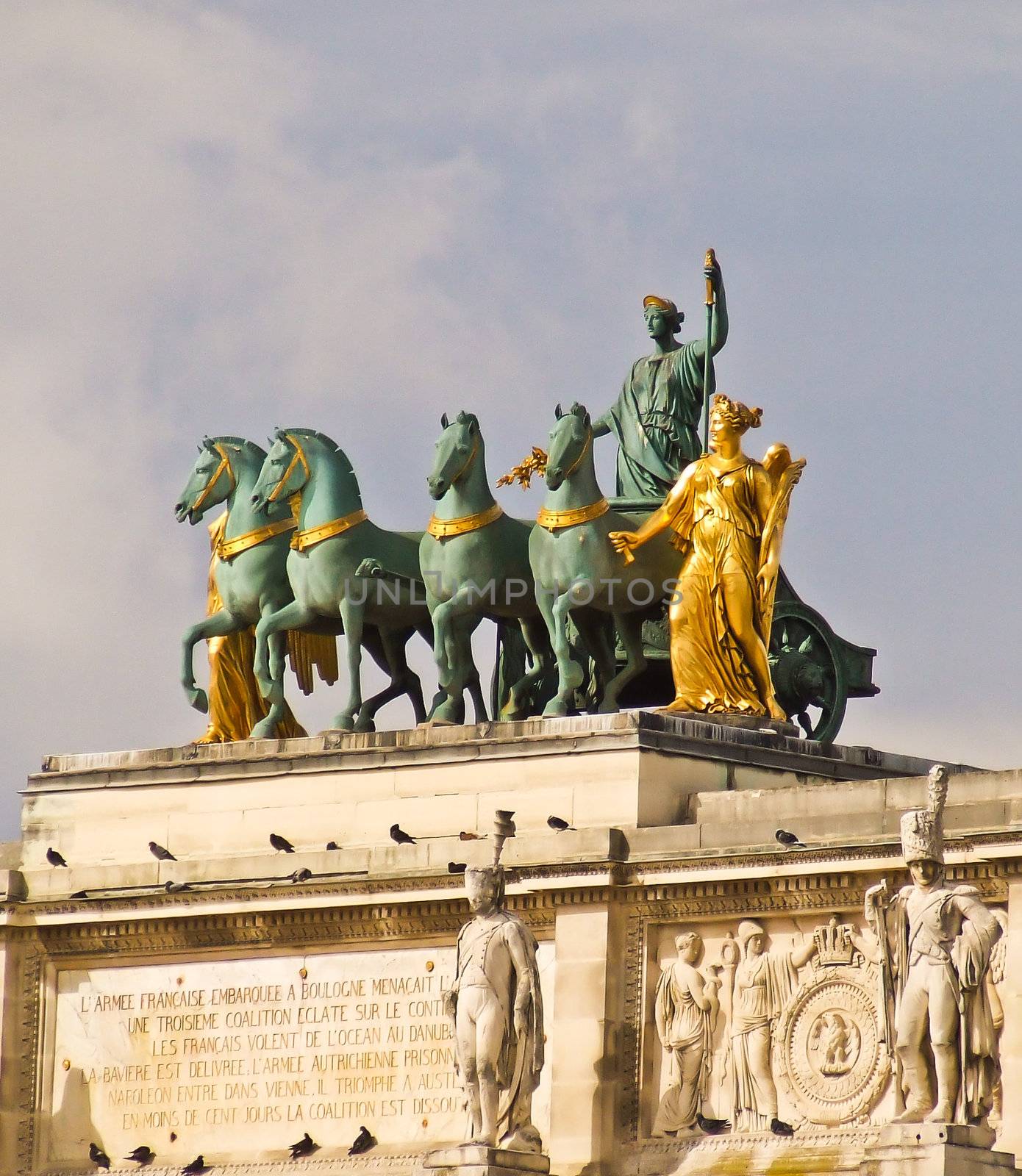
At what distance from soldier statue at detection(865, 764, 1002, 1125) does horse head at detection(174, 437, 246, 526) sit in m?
10.9

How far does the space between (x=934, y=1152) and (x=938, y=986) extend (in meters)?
1.29

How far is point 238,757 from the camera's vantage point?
40281mm

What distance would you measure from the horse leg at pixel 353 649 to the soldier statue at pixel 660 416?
337cm

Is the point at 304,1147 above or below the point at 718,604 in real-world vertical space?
below

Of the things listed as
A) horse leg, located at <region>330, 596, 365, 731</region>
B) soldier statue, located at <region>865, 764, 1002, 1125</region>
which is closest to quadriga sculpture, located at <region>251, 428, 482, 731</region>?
horse leg, located at <region>330, 596, 365, 731</region>

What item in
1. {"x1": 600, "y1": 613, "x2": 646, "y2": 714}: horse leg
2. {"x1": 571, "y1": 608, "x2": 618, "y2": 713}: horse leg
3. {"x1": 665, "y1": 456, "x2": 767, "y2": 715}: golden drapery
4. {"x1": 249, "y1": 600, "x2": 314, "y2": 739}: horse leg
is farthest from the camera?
{"x1": 249, "y1": 600, "x2": 314, "y2": 739}: horse leg

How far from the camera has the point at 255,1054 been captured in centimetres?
3922

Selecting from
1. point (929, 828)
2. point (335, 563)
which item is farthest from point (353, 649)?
point (929, 828)

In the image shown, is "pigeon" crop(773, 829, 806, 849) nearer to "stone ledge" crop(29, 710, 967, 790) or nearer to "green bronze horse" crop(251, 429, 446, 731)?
"stone ledge" crop(29, 710, 967, 790)

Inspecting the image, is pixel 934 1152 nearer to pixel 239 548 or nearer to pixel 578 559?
pixel 578 559

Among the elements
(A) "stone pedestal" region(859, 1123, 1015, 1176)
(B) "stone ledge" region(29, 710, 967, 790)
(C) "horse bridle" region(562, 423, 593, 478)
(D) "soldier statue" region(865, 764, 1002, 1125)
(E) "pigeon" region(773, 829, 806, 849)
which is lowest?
(A) "stone pedestal" region(859, 1123, 1015, 1176)

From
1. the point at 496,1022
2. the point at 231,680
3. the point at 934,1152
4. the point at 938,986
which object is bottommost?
the point at 934,1152

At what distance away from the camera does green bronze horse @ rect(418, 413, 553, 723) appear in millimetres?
40250

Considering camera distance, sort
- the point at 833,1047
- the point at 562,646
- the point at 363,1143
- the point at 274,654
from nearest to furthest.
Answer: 1. the point at 833,1047
2. the point at 363,1143
3. the point at 562,646
4. the point at 274,654
